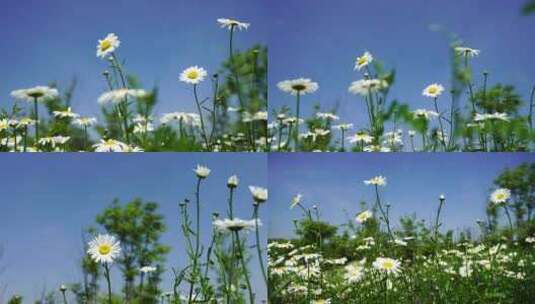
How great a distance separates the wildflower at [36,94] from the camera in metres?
2.43

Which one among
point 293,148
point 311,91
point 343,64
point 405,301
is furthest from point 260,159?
point 405,301

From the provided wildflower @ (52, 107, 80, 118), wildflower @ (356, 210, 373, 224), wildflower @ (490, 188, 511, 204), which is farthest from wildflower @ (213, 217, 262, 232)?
wildflower @ (490, 188, 511, 204)

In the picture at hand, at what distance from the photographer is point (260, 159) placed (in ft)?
8.52

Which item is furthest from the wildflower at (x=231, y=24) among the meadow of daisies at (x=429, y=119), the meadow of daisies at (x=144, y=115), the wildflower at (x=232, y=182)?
the wildflower at (x=232, y=182)

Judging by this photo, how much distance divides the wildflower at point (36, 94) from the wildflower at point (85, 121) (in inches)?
4.7

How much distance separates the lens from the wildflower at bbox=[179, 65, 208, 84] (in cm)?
258

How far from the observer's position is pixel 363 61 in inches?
106

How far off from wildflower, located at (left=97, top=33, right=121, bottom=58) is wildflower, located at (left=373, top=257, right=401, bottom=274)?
49.6 inches

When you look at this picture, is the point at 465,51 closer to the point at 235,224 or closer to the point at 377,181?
the point at 377,181

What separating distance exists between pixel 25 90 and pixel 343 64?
1.20 meters

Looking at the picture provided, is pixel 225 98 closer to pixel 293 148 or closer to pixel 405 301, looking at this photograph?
pixel 293 148

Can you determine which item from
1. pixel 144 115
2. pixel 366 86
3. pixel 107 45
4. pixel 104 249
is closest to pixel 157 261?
pixel 104 249

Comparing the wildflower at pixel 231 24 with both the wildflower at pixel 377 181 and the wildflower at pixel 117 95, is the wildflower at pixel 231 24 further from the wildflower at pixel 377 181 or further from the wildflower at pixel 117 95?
the wildflower at pixel 377 181

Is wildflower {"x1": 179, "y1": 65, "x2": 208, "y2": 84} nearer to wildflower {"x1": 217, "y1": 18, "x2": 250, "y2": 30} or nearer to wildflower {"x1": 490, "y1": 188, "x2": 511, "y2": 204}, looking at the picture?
wildflower {"x1": 217, "y1": 18, "x2": 250, "y2": 30}
